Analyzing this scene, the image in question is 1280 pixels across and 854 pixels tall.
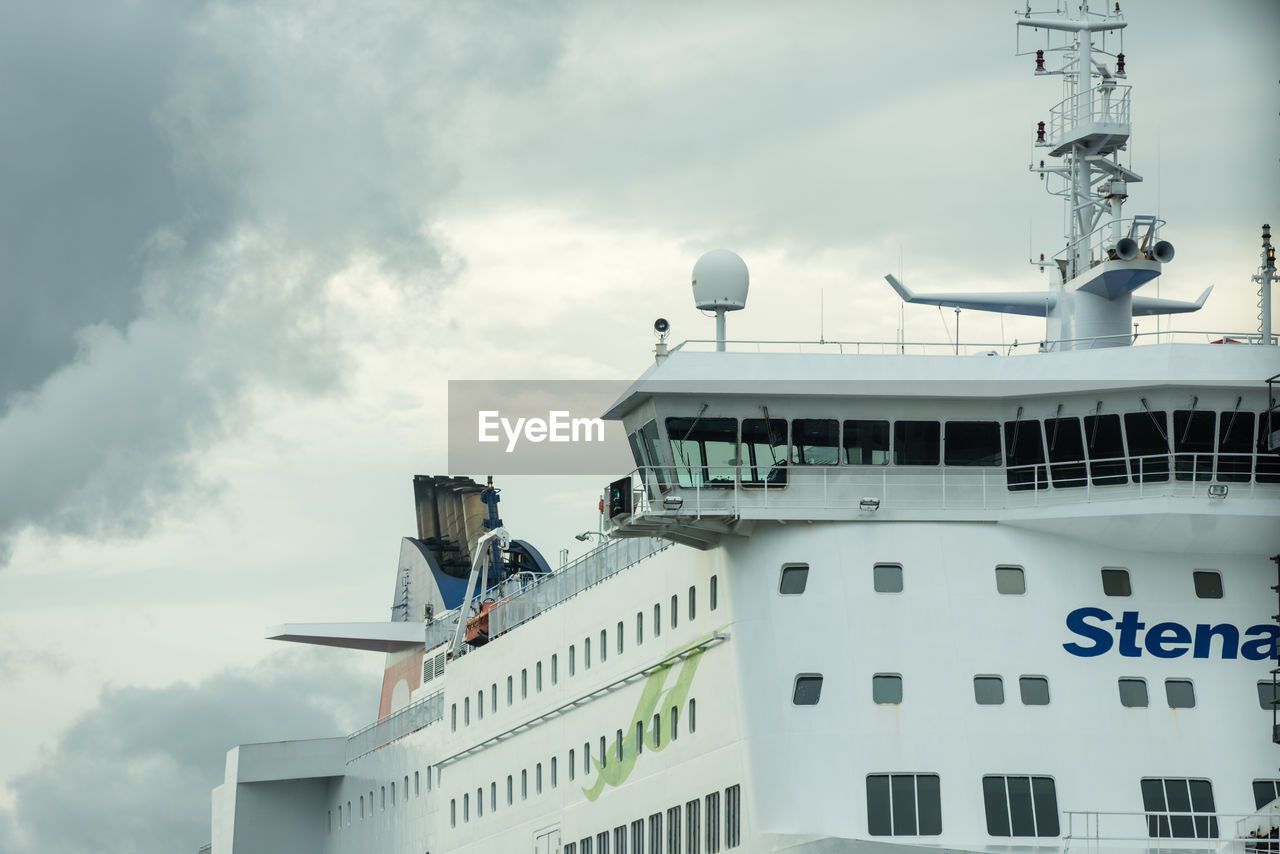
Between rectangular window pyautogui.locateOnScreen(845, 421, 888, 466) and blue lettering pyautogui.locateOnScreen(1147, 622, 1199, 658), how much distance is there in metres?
5.23

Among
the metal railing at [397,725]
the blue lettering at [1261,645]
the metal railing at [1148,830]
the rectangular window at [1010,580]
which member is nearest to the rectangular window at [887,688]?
the rectangular window at [1010,580]

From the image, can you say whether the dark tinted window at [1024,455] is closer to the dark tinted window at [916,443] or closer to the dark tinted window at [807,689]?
the dark tinted window at [916,443]

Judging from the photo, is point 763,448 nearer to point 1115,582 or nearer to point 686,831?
point 1115,582

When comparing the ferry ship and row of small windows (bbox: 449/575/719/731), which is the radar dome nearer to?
the ferry ship

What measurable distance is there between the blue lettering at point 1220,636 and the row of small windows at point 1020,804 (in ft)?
7.07

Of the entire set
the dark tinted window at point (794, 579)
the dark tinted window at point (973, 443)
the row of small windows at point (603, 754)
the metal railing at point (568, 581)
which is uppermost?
the metal railing at point (568, 581)

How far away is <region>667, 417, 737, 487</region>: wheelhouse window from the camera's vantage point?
3300 centimetres

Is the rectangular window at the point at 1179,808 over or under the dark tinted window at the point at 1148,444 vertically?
under

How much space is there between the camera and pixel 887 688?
3130cm

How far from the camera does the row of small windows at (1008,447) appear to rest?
31500mm

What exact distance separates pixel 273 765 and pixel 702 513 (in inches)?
1368

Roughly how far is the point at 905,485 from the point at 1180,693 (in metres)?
5.60

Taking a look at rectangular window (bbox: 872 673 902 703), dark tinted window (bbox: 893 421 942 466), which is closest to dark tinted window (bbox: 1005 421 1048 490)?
dark tinted window (bbox: 893 421 942 466)

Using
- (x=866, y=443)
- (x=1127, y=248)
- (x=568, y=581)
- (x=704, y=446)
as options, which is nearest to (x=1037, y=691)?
(x=866, y=443)
